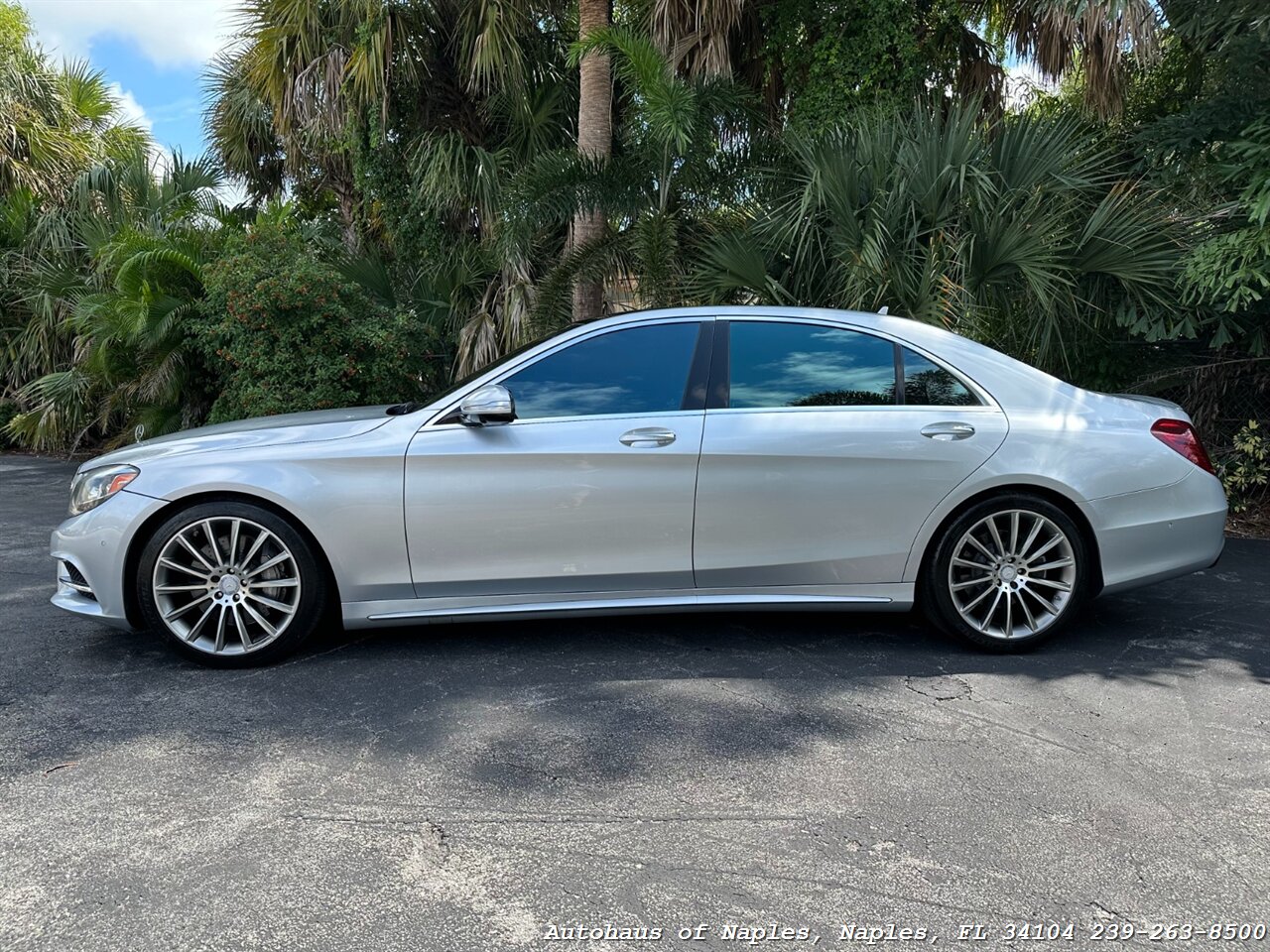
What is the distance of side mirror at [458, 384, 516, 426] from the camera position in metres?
4.45

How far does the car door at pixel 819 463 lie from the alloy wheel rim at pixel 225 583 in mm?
1807

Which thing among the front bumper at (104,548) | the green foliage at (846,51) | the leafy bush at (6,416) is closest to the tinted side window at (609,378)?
the front bumper at (104,548)

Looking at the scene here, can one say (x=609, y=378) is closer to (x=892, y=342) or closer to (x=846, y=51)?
(x=892, y=342)

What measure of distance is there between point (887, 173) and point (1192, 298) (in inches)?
92.4

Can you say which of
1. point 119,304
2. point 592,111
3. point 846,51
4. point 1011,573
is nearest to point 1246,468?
point 1011,573

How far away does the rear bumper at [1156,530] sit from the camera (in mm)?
4672

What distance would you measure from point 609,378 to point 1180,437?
2.61 meters

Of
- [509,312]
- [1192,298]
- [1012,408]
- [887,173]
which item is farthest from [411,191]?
[1012,408]

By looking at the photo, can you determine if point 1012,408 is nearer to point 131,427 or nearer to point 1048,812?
point 1048,812

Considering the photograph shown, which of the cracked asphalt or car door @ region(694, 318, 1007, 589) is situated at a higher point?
car door @ region(694, 318, 1007, 589)

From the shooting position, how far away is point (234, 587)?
449cm

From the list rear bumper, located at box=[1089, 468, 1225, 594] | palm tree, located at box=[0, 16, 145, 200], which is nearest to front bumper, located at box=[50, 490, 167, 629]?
rear bumper, located at box=[1089, 468, 1225, 594]

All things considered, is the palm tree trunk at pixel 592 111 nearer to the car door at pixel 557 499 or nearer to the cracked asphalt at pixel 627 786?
Result: the cracked asphalt at pixel 627 786

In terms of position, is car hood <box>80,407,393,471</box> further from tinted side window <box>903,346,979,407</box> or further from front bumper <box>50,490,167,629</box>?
tinted side window <box>903,346,979,407</box>
